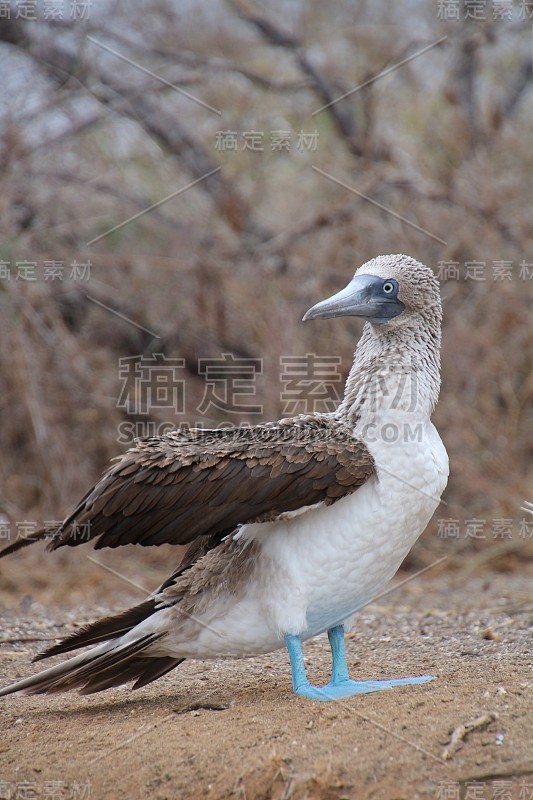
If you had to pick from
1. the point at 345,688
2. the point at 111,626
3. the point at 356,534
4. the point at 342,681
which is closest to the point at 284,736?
the point at 345,688

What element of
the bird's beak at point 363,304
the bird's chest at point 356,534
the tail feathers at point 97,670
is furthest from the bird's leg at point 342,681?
the bird's beak at point 363,304

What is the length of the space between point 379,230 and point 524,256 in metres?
1.38

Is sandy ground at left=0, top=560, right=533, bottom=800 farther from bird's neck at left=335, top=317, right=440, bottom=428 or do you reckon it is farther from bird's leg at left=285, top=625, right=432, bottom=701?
bird's neck at left=335, top=317, right=440, bottom=428

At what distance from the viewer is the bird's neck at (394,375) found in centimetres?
448

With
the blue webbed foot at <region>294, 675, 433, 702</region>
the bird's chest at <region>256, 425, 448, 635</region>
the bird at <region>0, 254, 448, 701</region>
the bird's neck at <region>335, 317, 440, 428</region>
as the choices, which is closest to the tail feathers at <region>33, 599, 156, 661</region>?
the bird at <region>0, 254, 448, 701</region>

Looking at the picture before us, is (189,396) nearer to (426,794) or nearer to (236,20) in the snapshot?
(236,20)

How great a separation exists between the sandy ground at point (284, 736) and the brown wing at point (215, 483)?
783mm

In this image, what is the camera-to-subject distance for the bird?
167 inches

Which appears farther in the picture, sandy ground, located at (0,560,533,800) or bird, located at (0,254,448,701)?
bird, located at (0,254,448,701)

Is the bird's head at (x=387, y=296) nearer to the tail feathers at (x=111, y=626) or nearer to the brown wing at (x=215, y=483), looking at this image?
the brown wing at (x=215, y=483)

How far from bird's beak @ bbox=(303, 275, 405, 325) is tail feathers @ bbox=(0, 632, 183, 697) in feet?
5.21

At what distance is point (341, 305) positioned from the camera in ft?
15.2

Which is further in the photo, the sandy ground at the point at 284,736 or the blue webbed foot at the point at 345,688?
the blue webbed foot at the point at 345,688

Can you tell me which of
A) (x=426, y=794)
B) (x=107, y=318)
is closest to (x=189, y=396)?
(x=107, y=318)
